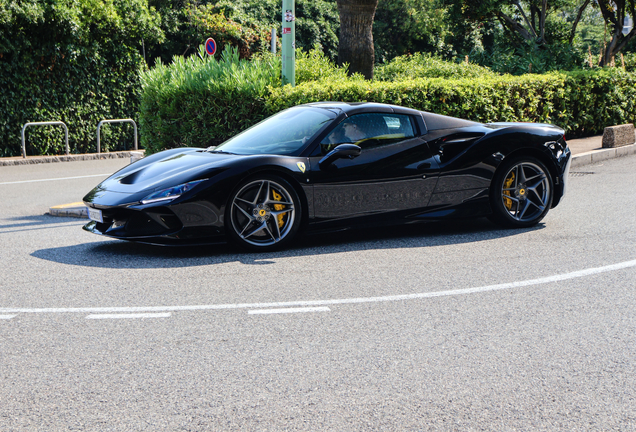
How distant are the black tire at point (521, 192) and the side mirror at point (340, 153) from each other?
1.65m

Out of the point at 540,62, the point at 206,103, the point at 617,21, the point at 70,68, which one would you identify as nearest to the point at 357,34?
the point at 206,103

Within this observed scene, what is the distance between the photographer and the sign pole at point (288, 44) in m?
11.2

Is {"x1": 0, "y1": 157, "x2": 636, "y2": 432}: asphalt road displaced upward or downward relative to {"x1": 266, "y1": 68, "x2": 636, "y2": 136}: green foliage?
downward

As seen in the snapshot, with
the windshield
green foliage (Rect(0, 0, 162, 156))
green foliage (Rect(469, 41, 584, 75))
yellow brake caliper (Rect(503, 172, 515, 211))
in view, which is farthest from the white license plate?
green foliage (Rect(469, 41, 584, 75))

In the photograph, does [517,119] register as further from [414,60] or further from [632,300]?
[632,300]

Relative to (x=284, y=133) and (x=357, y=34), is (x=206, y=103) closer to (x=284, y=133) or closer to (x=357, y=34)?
(x=357, y=34)

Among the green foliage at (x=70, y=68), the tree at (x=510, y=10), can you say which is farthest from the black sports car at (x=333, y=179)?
the tree at (x=510, y=10)

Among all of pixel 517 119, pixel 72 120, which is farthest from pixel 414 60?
pixel 72 120

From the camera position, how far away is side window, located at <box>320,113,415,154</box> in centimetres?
668

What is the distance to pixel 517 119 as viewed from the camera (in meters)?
13.9

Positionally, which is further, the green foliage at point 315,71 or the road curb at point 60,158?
the road curb at point 60,158

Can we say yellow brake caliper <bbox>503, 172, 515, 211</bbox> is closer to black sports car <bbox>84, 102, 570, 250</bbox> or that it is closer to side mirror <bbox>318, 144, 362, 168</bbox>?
black sports car <bbox>84, 102, 570, 250</bbox>

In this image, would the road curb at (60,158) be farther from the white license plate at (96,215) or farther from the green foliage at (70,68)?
the white license plate at (96,215)

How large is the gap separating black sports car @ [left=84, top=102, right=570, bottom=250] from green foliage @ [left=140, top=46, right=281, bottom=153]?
149 inches
